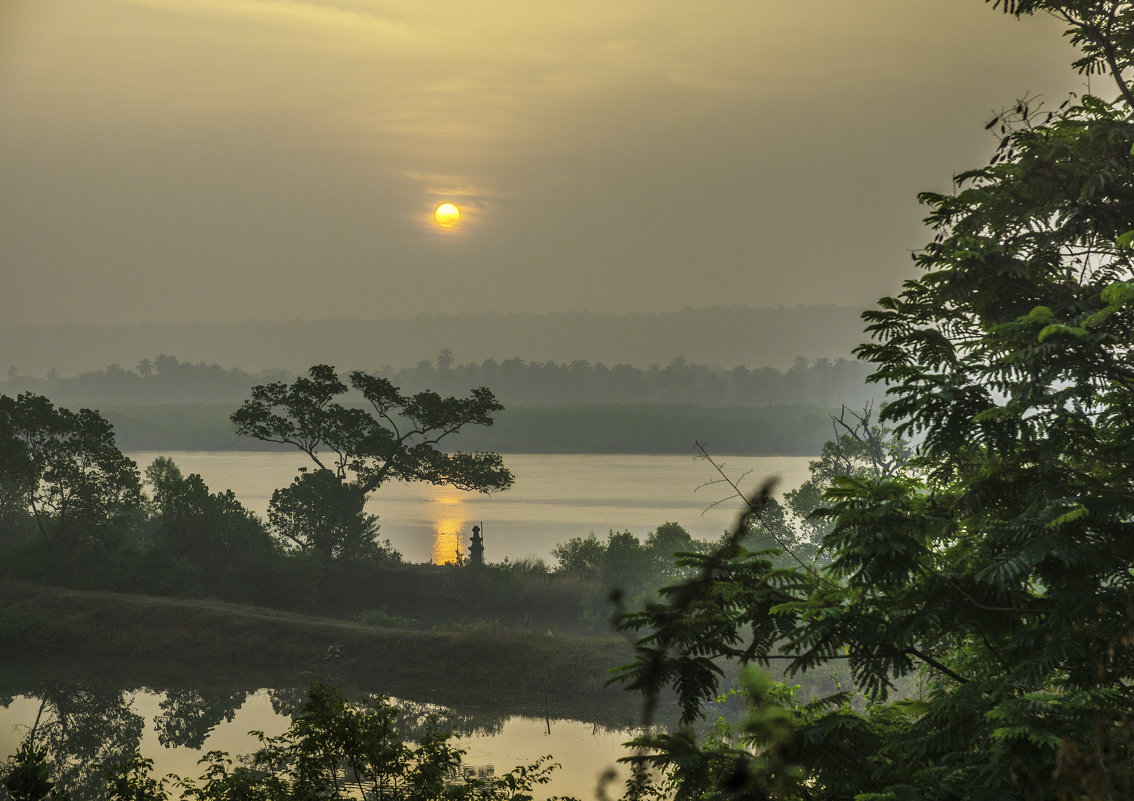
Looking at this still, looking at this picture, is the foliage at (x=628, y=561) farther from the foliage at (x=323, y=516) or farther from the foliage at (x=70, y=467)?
the foliage at (x=70, y=467)

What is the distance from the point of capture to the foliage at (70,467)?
97.0 ft

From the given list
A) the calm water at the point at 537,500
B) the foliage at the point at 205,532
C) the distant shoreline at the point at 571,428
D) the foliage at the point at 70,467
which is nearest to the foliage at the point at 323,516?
the foliage at the point at 205,532

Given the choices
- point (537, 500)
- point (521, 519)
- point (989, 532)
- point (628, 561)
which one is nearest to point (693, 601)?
point (989, 532)

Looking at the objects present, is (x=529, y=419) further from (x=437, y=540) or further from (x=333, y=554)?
(x=333, y=554)

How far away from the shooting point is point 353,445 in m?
34.8

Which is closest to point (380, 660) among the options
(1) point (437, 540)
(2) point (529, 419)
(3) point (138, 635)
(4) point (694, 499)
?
(3) point (138, 635)

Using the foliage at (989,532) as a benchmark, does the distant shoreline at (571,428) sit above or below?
above

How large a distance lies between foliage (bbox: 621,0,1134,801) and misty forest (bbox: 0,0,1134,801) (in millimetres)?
28

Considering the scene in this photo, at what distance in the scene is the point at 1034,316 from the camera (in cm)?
669

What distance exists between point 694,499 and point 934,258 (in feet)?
233

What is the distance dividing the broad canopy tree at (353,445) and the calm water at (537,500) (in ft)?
28.7

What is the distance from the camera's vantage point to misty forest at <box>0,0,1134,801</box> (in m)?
6.37

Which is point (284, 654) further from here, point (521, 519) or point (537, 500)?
point (537, 500)

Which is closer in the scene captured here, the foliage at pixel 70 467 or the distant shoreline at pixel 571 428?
the foliage at pixel 70 467
